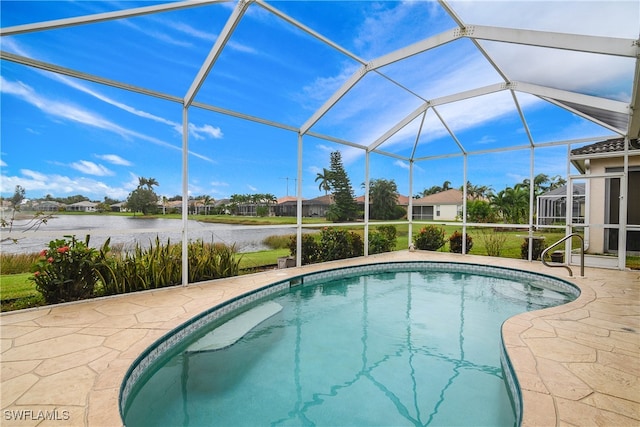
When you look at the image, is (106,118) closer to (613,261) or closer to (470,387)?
(470,387)

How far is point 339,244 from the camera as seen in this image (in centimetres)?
935

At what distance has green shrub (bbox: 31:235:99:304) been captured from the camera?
174 inches

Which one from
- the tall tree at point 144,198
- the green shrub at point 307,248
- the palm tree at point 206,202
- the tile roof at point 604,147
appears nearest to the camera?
the tall tree at point 144,198

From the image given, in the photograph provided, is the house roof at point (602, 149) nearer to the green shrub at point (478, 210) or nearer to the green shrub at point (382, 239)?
the green shrub at point (478, 210)

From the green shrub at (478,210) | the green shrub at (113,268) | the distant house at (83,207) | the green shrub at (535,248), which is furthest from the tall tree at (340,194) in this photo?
the distant house at (83,207)

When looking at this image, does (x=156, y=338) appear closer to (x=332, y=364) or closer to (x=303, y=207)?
(x=332, y=364)

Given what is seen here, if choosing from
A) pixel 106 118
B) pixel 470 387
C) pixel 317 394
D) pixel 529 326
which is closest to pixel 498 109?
pixel 529 326

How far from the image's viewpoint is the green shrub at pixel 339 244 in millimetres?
8995

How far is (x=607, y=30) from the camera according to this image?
3887 mm

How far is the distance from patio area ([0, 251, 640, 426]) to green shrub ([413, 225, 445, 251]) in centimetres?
607

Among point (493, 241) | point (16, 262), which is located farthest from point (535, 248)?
point (16, 262)

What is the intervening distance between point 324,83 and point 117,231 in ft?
16.0

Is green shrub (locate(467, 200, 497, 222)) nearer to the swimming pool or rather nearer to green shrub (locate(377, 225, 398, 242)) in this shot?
green shrub (locate(377, 225, 398, 242))

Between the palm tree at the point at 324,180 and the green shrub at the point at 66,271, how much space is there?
6.14 m
